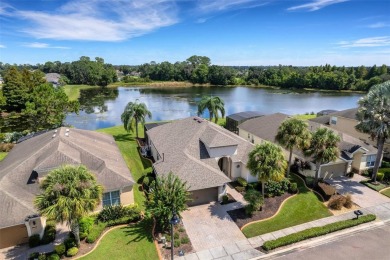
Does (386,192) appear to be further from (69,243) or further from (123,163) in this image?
(69,243)

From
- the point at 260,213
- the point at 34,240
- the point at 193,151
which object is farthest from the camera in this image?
the point at 193,151

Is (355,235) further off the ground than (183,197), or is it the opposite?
(183,197)

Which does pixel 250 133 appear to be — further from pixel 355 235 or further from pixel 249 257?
pixel 249 257

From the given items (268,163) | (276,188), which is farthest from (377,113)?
(268,163)

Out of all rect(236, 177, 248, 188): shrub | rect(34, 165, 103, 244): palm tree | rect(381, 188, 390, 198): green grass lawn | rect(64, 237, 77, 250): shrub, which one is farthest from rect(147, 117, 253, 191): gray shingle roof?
rect(381, 188, 390, 198): green grass lawn

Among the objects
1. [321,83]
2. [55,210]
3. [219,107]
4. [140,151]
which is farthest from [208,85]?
[55,210]

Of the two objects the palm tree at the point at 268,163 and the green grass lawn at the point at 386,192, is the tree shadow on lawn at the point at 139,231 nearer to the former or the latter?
the palm tree at the point at 268,163

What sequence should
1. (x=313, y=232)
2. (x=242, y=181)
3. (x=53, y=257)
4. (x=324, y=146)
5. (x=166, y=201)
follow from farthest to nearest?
(x=242, y=181) → (x=324, y=146) → (x=313, y=232) → (x=166, y=201) → (x=53, y=257)
